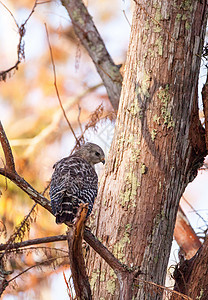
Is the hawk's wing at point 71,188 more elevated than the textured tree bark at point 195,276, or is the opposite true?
the hawk's wing at point 71,188

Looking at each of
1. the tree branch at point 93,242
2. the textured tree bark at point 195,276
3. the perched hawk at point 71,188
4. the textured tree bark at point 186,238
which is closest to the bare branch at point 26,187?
the tree branch at point 93,242

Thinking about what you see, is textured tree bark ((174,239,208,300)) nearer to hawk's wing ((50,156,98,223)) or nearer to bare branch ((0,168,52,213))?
hawk's wing ((50,156,98,223))

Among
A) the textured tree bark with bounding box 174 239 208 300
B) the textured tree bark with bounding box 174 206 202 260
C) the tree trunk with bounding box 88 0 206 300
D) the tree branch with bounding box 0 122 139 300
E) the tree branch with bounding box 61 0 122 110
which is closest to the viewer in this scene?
the tree branch with bounding box 0 122 139 300

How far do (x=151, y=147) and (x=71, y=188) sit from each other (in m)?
0.85

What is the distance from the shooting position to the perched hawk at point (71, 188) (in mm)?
3762

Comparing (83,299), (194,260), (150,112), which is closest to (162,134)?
(150,112)

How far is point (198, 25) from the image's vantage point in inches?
190

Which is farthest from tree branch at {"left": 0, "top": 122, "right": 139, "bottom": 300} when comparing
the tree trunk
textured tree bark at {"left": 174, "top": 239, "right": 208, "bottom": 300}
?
textured tree bark at {"left": 174, "top": 239, "right": 208, "bottom": 300}

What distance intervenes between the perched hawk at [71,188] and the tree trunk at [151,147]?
0.22m

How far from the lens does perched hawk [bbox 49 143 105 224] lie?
12.3 feet

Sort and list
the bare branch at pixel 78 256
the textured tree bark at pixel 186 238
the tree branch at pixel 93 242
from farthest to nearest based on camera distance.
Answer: the textured tree bark at pixel 186 238
the tree branch at pixel 93 242
the bare branch at pixel 78 256

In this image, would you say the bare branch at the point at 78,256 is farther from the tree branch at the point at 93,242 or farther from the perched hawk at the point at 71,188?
the perched hawk at the point at 71,188

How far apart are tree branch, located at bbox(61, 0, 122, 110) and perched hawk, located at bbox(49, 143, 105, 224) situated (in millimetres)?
1918

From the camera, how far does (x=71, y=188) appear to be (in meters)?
4.17
